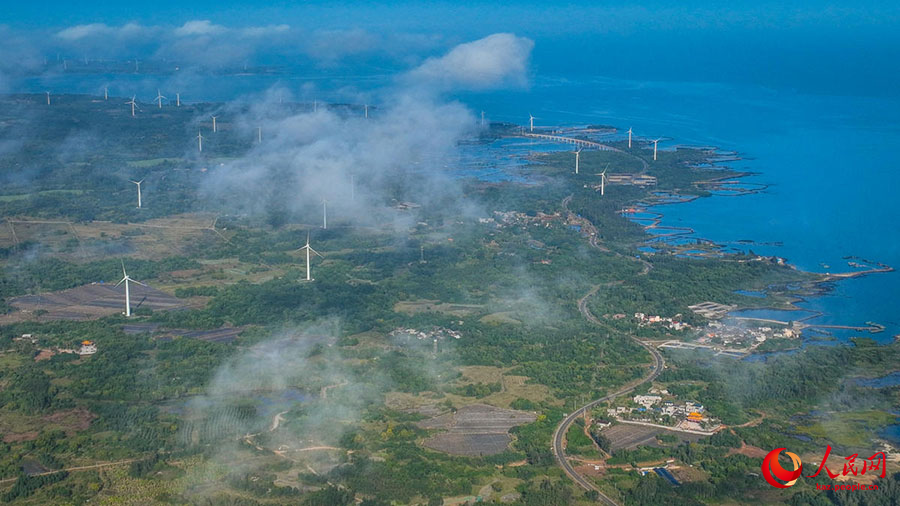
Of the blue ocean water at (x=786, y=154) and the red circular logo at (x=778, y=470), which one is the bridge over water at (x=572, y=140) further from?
the red circular logo at (x=778, y=470)

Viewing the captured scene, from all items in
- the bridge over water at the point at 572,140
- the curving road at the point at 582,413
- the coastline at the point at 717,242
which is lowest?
the curving road at the point at 582,413

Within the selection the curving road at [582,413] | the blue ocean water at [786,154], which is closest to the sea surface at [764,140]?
the blue ocean water at [786,154]

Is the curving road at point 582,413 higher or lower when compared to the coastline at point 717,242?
lower

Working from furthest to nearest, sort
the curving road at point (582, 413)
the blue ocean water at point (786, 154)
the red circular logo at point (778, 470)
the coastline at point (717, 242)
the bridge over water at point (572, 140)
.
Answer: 1. the bridge over water at point (572, 140)
2. the blue ocean water at point (786, 154)
3. the coastline at point (717, 242)
4. the curving road at point (582, 413)
5. the red circular logo at point (778, 470)

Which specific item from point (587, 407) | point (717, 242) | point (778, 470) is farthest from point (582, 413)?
point (717, 242)

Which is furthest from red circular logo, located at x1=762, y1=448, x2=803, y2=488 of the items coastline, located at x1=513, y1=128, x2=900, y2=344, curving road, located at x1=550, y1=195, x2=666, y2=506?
coastline, located at x1=513, y1=128, x2=900, y2=344

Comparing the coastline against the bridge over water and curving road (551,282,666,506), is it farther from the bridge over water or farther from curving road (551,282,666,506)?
curving road (551,282,666,506)

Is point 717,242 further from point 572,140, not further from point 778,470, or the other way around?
point 572,140

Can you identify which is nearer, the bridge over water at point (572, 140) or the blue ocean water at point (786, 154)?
the blue ocean water at point (786, 154)
